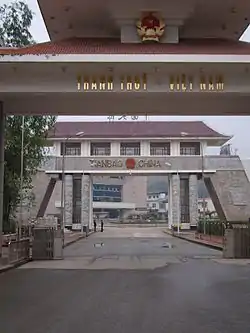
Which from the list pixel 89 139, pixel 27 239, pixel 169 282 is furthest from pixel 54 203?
pixel 169 282

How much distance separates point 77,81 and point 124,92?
1425 millimetres

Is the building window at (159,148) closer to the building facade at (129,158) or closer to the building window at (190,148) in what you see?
the building facade at (129,158)

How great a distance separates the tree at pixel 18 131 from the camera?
945 inches

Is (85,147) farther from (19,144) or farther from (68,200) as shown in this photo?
(19,144)

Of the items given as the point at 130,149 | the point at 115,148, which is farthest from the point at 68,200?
the point at 130,149

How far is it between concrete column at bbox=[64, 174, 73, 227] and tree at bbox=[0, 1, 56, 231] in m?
27.7

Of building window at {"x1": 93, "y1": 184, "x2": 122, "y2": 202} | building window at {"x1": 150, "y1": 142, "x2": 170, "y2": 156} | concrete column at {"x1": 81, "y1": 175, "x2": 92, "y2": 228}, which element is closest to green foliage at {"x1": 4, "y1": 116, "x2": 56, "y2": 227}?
concrete column at {"x1": 81, "y1": 175, "x2": 92, "y2": 228}

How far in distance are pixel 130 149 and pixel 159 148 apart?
3002 millimetres

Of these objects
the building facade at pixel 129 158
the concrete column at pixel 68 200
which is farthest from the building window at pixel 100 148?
the concrete column at pixel 68 200

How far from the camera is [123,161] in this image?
5666 cm

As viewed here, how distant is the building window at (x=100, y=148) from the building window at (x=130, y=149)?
4.78 ft

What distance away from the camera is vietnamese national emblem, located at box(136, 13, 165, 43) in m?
18.7

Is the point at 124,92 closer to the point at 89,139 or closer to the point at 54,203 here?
the point at 89,139

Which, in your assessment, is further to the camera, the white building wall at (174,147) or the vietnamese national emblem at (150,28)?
the white building wall at (174,147)
